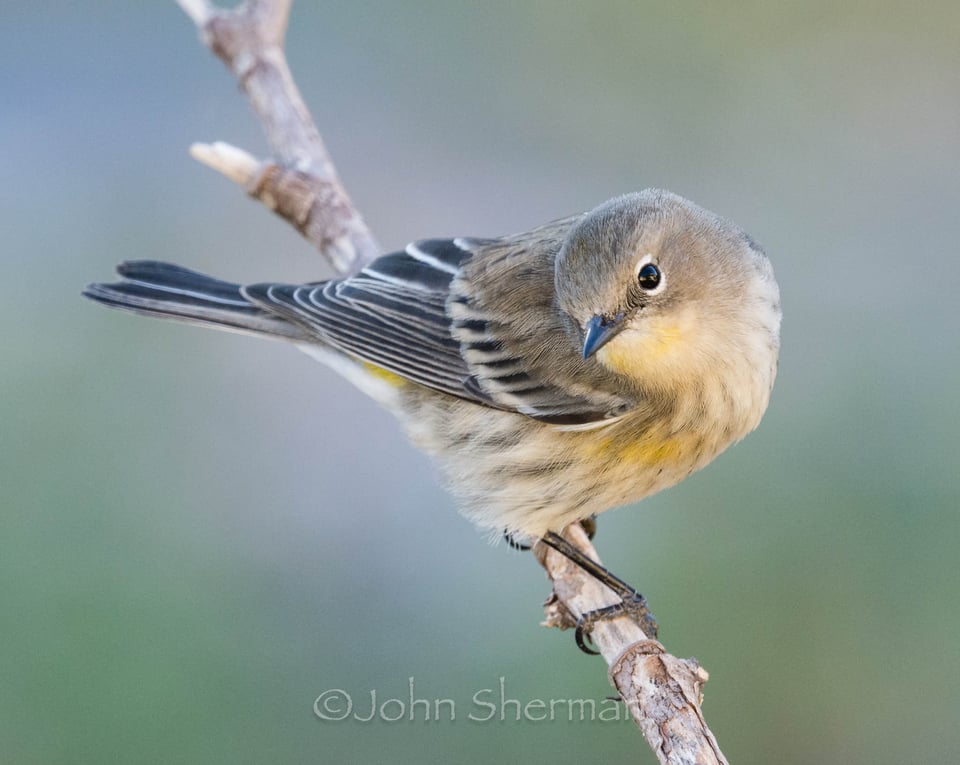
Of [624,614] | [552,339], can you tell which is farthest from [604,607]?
[552,339]

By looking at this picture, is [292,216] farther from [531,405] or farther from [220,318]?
[531,405]

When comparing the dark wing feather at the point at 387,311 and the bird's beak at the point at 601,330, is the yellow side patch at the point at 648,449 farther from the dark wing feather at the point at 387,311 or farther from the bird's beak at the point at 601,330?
the dark wing feather at the point at 387,311

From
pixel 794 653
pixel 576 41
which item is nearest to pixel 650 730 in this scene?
pixel 794 653

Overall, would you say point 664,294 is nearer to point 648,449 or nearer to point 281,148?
point 648,449

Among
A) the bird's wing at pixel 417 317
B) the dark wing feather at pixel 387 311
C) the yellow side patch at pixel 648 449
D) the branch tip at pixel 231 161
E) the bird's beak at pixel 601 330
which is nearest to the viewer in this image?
the bird's beak at pixel 601 330

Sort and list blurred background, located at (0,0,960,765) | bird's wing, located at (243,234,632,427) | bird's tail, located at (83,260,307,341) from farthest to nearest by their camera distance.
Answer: blurred background, located at (0,0,960,765) < bird's tail, located at (83,260,307,341) < bird's wing, located at (243,234,632,427)

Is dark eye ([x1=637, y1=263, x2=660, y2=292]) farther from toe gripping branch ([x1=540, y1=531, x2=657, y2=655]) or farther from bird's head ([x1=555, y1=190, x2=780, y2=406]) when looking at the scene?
toe gripping branch ([x1=540, y1=531, x2=657, y2=655])

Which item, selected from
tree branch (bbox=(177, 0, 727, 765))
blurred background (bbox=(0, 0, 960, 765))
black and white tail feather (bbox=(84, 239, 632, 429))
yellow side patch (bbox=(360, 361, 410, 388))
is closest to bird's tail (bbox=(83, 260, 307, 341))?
black and white tail feather (bbox=(84, 239, 632, 429))

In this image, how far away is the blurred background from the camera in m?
4.57

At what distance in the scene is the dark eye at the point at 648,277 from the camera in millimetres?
3049

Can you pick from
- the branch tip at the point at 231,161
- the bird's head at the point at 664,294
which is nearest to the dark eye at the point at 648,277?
the bird's head at the point at 664,294

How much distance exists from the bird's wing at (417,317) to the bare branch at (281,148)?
26cm

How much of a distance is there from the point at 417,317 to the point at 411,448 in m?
2.00

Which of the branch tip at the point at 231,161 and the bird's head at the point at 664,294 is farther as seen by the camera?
the branch tip at the point at 231,161
